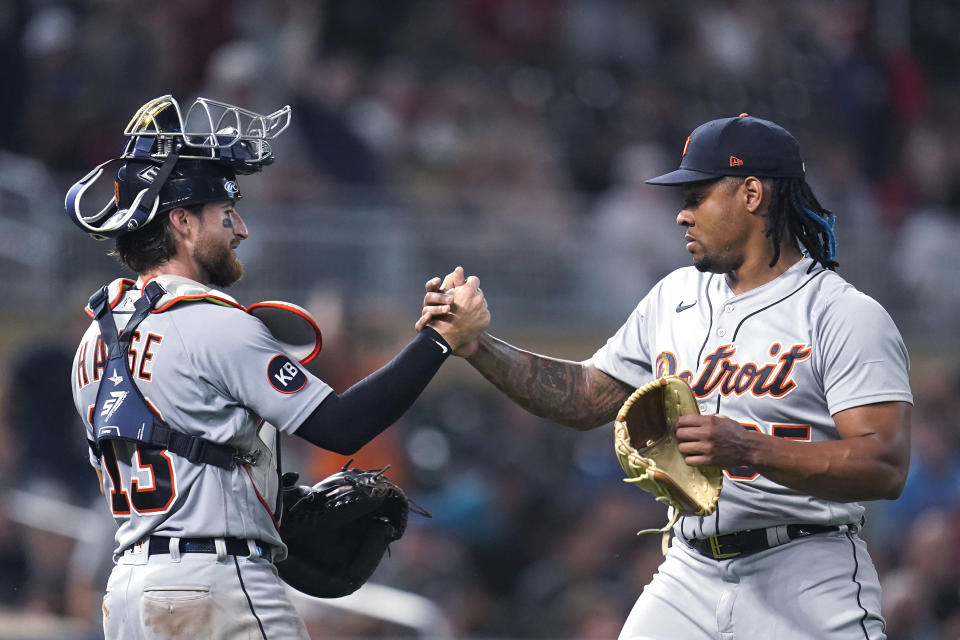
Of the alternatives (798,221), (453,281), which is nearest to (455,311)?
(453,281)

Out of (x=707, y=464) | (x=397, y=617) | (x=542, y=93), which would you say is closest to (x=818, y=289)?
(x=707, y=464)

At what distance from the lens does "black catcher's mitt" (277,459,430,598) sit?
3883mm

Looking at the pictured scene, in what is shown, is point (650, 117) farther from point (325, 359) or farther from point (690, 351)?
point (690, 351)

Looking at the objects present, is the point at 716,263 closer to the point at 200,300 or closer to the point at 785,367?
the point at 785,367

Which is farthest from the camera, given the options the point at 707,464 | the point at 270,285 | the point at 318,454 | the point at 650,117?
the point at 650,117

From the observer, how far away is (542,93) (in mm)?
11430

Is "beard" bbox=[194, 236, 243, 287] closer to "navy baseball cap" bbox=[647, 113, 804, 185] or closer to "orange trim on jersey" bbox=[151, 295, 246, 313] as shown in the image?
"orange trim on jersey" bbox=[151, 295, 246, 313]

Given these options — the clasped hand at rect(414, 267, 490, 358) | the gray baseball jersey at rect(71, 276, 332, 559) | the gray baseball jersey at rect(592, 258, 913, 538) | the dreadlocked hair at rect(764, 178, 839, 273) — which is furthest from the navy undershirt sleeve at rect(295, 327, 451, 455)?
the dreadlocked hair at rect(764, 178, 839, 273)

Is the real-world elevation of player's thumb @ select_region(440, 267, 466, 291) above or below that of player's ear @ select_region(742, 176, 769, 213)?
below

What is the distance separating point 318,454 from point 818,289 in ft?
14.4

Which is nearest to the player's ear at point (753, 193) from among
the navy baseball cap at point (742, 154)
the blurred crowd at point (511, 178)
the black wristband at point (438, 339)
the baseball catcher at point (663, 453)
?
the navy baseball cap at point (742, 154)

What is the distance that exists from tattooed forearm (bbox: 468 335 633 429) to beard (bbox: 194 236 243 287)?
2.93 ft

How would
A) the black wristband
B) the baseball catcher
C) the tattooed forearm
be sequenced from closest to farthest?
1. the baseball catcher
2. the black wristband
3. the tattooed forearm

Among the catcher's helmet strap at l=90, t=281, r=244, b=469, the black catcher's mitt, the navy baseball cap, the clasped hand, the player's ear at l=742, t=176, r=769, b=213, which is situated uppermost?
the navy baseball cap
